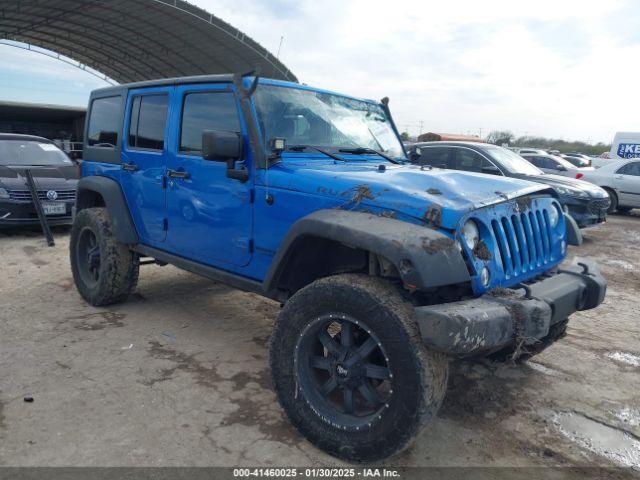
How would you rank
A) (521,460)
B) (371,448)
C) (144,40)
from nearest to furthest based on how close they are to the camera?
(371,448)
(521,460)
(144,40)

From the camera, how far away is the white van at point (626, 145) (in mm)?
19375

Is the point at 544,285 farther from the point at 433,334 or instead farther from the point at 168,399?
the point at 168,399

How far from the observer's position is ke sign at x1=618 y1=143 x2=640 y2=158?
63.4ft

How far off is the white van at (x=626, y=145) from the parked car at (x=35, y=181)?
779 inches

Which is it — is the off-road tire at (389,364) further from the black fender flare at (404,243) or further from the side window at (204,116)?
the side window at (204,116)

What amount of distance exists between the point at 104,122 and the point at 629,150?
67.8 feet

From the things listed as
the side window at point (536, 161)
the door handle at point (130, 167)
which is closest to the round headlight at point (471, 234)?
the door handle at point (130, 167)

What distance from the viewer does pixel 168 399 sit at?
318 cm

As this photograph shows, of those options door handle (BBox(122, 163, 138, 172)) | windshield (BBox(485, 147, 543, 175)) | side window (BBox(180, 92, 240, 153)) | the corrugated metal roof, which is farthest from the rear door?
the corrugated metal roof

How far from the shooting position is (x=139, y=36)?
21.9 metres

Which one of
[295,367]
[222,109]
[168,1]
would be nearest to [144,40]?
[168,1]

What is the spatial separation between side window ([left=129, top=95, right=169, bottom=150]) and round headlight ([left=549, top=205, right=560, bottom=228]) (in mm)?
2974

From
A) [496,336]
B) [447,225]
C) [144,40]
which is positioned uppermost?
[144,40]

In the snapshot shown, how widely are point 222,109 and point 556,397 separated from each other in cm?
306
